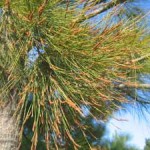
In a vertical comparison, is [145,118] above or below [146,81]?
below

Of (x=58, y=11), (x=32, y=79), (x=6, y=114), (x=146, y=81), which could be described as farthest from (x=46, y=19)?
(x=146, y=81)

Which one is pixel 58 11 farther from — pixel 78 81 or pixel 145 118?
pixel 145 118

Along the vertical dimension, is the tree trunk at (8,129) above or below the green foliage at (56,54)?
below

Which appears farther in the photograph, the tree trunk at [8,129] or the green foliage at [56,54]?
the tree trunk at [8,129]

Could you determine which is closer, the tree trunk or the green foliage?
the green foliage

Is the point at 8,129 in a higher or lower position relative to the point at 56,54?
lower

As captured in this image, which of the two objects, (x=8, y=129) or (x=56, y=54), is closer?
(x=56, y=54)

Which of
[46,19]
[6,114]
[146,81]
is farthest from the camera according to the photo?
[146,81]

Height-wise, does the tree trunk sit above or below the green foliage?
below
